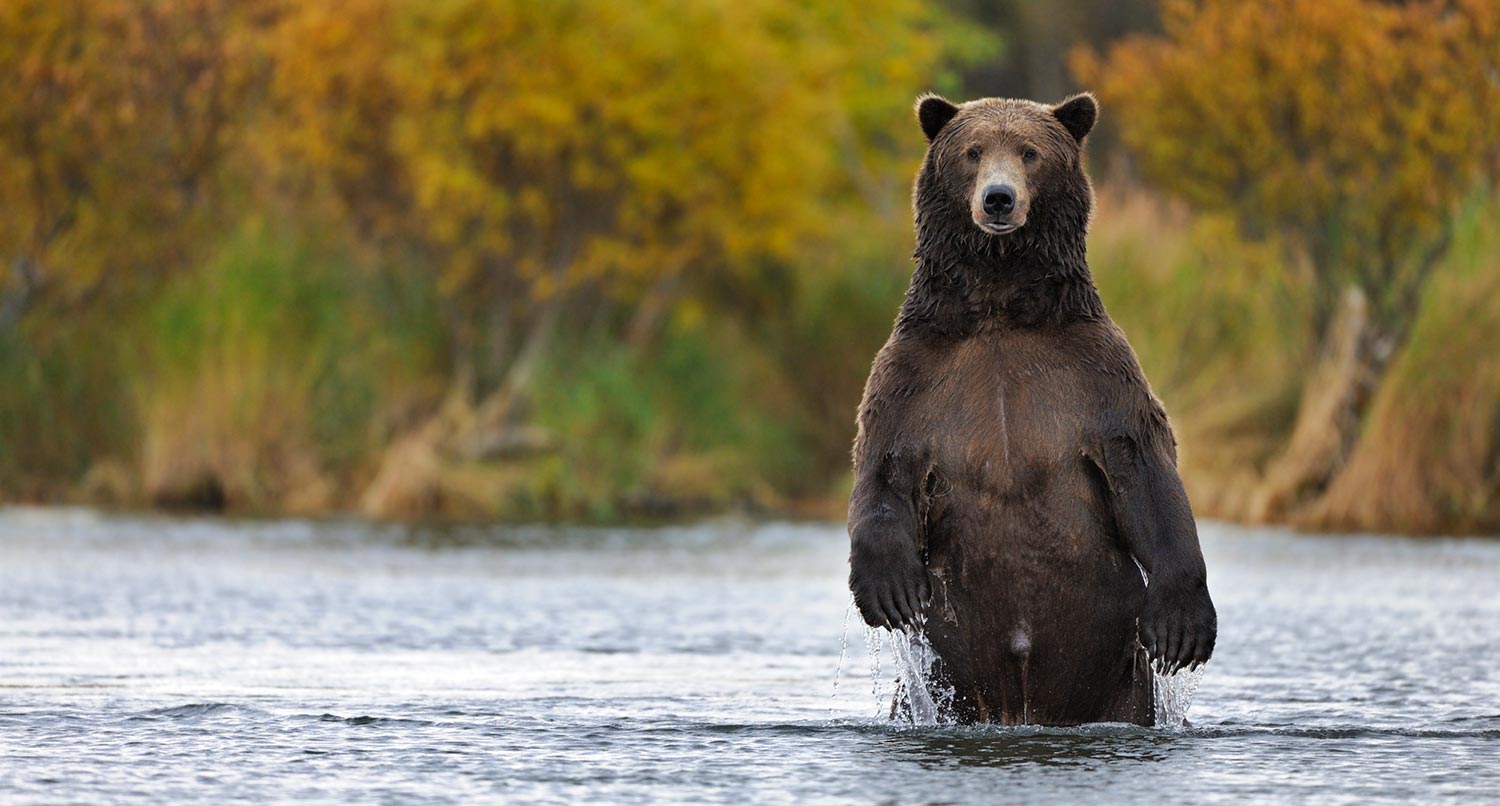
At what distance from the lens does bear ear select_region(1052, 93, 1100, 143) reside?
665 cm

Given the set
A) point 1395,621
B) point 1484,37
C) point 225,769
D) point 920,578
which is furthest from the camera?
point 1484,37

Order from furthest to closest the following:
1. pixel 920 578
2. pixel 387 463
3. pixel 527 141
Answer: pixel 527 141
pixel 387 463
pixel 920 578

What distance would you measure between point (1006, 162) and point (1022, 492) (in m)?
0.90

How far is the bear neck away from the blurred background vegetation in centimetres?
978

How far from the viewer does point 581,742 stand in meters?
6.20

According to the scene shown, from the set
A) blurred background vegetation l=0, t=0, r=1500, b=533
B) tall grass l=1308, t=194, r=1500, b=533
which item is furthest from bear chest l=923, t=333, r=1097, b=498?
blurred background vegetation l=0, t=0, r=1500, b=533

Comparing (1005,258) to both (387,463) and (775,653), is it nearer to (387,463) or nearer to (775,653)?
(775,653)

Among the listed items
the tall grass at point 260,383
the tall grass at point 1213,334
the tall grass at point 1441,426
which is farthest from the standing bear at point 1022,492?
the tall grass at point 260,383

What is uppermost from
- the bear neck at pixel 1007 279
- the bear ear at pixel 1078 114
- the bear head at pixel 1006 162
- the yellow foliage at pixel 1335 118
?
the yellow foliage at pixel 1335 118

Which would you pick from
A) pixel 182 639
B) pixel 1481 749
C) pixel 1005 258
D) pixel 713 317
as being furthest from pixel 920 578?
pixel 713 317

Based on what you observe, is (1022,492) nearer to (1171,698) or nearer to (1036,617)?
(1036,617)

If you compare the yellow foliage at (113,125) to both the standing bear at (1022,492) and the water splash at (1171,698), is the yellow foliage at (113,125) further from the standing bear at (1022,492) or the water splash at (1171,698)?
the water splash at (1171,698)

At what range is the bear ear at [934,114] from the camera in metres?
6.76

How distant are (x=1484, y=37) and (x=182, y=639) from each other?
36.2 ft
